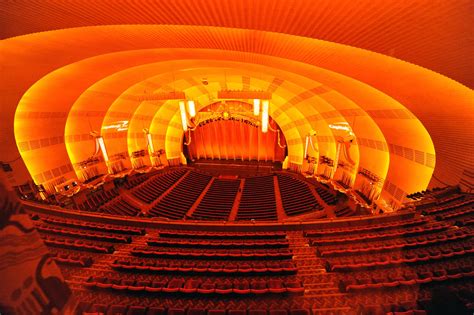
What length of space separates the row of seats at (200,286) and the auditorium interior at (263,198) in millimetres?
37

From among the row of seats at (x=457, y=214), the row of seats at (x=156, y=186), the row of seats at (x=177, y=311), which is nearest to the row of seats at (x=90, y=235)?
the row of seats at (x=177, y=311)

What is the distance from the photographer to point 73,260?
16.3 feet

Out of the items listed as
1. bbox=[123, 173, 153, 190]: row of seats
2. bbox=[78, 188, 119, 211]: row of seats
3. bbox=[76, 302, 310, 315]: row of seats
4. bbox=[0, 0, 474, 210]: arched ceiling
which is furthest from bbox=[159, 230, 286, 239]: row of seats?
bbox=[123, 173, 153, 190]: row of seats

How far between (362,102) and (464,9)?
7.47 metres

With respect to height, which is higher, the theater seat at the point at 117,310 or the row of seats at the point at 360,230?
the theater seat at the point at 117,310

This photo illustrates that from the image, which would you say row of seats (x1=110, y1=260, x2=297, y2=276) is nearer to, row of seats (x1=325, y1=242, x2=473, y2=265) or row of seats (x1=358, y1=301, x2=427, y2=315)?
row of seats (x1=325, y1=242, x2=473, y2=265)

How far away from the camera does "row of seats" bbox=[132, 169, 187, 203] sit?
54.0 ft

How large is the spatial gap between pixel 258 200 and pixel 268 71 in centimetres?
944

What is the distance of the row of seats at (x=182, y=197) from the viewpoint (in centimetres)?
1338

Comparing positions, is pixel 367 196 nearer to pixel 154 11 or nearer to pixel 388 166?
pixel 388 166

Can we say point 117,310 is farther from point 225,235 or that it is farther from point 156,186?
point 156,186

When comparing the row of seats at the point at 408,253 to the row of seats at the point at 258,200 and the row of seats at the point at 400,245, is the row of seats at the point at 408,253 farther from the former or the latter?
the row of seats at the point at 258,200

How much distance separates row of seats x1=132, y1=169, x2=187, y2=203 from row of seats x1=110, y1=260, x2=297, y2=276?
11.6 metres

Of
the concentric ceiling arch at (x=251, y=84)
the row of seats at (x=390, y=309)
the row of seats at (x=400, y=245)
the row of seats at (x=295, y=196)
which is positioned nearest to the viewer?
the row of seats at (x=390, y=309)
